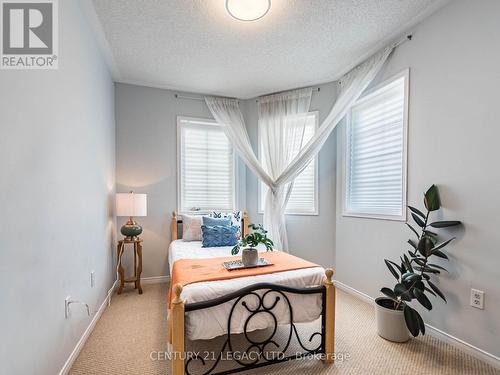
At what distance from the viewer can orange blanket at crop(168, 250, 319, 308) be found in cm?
188

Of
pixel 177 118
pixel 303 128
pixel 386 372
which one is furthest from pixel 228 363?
pixel 177 118

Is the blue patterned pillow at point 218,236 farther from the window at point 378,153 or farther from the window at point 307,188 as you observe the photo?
the window at point 378,153

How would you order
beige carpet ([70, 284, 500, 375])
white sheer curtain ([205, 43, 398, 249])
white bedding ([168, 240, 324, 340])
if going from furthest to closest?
white sheer curtain ([205, 43, 398, 249])
beige carpet ([70, 284, 500, 375])
white bedding ([168, 240, 324, 340])

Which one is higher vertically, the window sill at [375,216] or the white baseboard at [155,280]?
the window sill at [375,216]

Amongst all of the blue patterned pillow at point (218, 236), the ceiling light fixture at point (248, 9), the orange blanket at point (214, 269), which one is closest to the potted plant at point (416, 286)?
the orange blanket at point (214, 269)

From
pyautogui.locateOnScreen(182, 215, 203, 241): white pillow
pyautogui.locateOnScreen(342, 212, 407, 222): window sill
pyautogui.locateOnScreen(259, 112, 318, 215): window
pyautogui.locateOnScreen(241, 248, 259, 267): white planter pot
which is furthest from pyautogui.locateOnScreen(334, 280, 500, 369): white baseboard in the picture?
pyautogui.locateOnScreen(182, 215, 203, 241): white pillow

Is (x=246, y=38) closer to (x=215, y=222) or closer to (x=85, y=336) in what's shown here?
(x=215, y=222)

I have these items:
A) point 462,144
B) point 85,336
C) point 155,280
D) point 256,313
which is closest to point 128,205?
point 155,280

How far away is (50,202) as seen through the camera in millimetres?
1564

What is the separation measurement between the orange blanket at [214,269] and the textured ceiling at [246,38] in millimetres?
2195

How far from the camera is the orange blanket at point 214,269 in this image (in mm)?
1883

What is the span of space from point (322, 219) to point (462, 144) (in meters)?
1.90

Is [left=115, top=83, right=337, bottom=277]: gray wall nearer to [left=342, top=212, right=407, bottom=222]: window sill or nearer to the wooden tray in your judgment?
[left=342, top=212, right=407, bottom=222]: window sill

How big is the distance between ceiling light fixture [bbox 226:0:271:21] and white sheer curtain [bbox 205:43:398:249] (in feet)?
4.63
